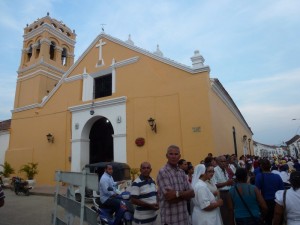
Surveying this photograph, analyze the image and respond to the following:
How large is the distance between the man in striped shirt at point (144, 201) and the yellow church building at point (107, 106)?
6.96 m

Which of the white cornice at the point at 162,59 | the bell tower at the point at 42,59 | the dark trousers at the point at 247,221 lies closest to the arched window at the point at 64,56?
the bell tower at the point at 42,59

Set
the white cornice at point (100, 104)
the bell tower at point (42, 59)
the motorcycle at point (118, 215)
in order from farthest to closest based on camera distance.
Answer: the bell tower at point (42, 59) < the white cornice at point (100, 104) < the motorcycle at point (118, 215)

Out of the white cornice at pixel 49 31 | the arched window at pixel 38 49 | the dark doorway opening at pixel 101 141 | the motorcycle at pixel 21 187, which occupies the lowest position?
the motorcycle at pixel 21 187

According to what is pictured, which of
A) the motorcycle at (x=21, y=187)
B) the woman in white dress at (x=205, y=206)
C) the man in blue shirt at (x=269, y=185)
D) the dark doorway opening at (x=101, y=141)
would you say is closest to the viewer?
the woman in white dress at (x=205, y=206)

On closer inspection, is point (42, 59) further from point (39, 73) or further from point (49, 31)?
point (49, 31)

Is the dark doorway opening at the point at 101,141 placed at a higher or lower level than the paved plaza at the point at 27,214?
higher

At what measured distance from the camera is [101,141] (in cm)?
1451

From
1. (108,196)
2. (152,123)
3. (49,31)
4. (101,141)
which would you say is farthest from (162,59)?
(49,31)

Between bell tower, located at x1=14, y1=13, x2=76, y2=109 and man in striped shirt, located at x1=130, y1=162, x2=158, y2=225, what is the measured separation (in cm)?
1519

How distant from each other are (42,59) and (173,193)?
16.8m

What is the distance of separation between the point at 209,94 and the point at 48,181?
10947mm

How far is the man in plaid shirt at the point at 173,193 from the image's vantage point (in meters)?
3.22

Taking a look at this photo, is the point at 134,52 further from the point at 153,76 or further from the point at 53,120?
the point at 53,120

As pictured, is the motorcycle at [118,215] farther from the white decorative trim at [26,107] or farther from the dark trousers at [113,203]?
the white decorative trim at [26,107]
